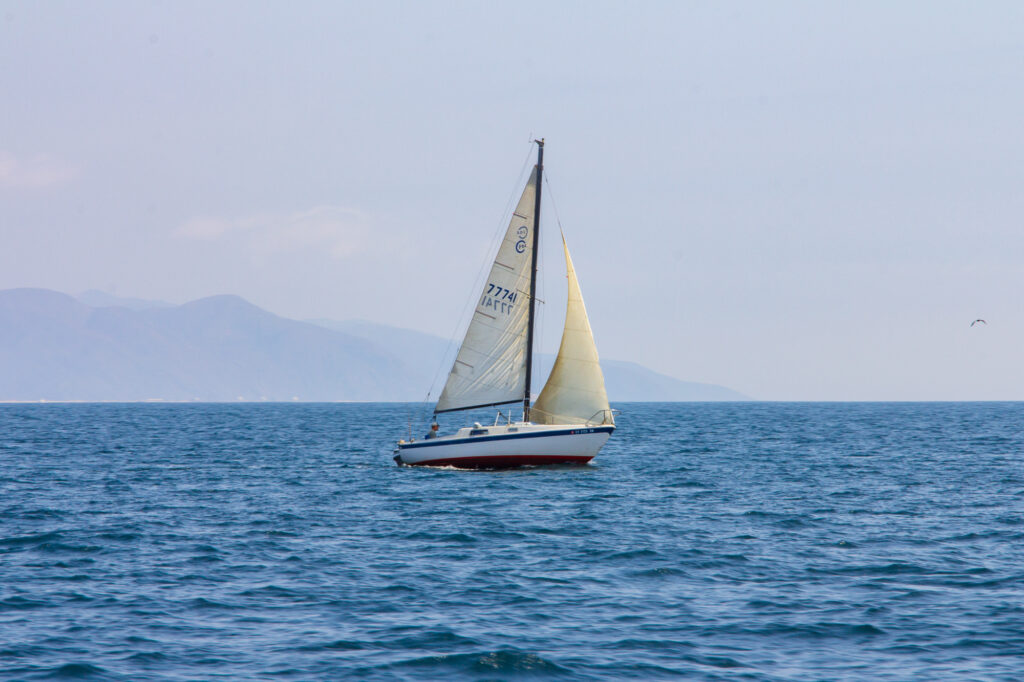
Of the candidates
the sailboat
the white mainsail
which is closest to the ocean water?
the sailboat

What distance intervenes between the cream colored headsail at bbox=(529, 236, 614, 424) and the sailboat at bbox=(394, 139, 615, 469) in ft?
0.12

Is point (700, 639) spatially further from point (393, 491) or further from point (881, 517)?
point (393, 491)

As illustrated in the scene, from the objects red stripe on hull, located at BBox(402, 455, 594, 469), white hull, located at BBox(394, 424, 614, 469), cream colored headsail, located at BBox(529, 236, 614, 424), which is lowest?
red stripe on hull, located at BBox(402, 455, 594, 469)

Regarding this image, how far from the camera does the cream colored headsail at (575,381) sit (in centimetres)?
4006

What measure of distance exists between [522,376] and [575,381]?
82.7 inches

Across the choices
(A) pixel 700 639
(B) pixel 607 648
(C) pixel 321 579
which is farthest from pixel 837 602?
(C) pixel 321 579

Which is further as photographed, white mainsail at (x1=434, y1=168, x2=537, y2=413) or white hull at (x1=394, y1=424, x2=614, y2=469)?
white mainsail at (x1=434, y1=168, x2=537, y2=413)

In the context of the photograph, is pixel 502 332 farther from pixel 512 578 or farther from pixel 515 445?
pixel 512 578

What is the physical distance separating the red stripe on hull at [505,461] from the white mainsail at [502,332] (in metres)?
2.06

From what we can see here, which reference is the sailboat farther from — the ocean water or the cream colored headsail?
the ocean water

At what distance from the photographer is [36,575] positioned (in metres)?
21.3

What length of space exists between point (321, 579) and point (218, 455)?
3663 cm

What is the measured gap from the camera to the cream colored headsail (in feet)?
131

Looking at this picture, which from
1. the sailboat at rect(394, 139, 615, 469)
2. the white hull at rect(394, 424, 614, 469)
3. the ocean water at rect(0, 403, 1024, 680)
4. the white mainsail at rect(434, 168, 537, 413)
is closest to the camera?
the ocean water at rect(0, 403, 1024, 680)
